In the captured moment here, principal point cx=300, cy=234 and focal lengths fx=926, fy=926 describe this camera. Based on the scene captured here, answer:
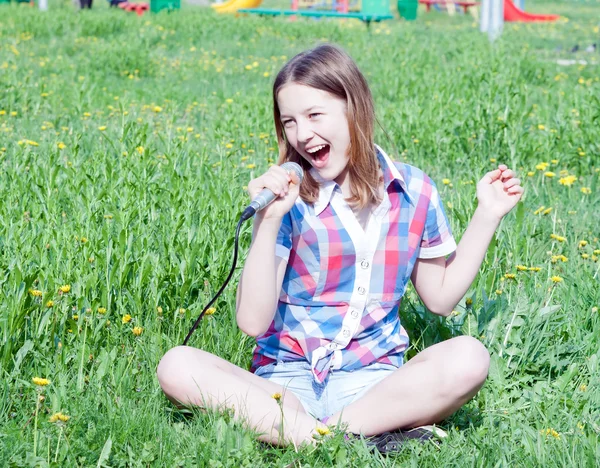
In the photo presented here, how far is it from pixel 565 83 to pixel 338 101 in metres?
6.08

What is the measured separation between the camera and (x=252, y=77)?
8164 mm

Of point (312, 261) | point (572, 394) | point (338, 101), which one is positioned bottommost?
point (572, 394)

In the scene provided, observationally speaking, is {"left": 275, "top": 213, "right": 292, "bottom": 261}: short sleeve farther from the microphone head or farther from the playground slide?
the playground slide

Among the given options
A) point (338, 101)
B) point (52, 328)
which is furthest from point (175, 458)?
point (338, 101)

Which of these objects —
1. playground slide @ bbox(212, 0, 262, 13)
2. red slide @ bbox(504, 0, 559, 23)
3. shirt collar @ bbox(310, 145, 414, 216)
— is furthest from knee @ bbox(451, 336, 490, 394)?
red slide @ bbox(504, 0, 559, 23)

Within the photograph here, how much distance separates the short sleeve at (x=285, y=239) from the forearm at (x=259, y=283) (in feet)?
0.27

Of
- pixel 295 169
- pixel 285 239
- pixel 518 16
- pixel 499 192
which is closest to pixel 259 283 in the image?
pixel 285 239

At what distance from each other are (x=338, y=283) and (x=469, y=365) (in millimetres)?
410

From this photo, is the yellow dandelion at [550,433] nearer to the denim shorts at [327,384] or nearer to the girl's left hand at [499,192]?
the denim shorts at [327,384]

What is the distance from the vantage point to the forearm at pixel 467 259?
8.00 feet

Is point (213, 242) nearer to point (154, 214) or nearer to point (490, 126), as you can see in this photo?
point (154, 214)

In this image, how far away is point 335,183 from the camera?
2.42 m

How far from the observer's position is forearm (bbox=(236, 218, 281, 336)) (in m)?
2.21

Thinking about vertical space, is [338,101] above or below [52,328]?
above
